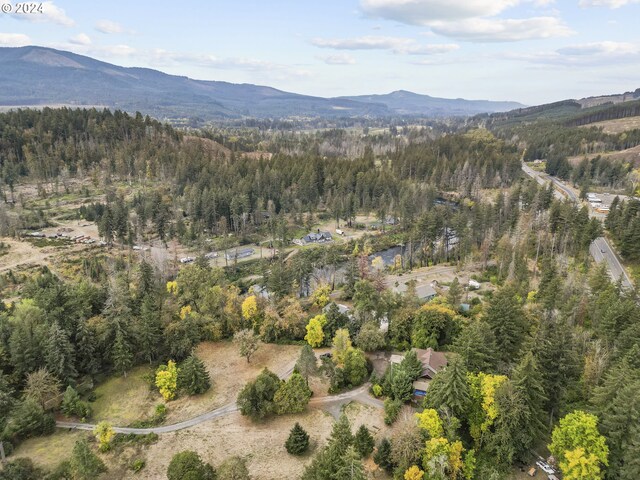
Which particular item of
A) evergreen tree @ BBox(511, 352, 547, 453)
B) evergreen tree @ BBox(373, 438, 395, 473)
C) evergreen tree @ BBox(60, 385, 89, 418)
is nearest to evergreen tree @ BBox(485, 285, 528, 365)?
evergreen tree @ BBox(511, 352, 547, 453)

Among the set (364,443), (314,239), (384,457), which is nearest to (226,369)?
(364,443)

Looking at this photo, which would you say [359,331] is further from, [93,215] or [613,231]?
[93,215]

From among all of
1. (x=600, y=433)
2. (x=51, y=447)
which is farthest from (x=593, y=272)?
(x=51, y=447)

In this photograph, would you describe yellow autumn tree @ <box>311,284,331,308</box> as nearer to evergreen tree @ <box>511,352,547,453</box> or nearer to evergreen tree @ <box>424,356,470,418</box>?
evergreen tree @ <box>424,356,470,418</box>

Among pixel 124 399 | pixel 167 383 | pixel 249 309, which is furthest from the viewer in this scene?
pixel 249 309

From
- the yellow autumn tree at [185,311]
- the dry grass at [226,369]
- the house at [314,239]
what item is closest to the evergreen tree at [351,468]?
the dry grass at [226,369]

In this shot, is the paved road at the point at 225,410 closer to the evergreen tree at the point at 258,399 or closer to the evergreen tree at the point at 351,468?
the evergreen tree at the point at 258,399

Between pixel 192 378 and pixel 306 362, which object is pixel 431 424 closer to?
pixel 306 362
